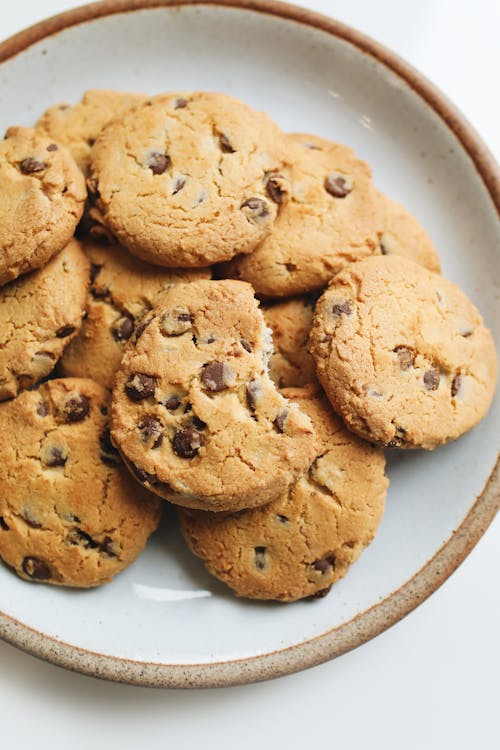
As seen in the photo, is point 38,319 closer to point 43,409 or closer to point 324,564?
point 43,409

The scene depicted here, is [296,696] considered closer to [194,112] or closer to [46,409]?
[46,409]

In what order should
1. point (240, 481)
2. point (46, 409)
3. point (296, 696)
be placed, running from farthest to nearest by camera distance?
point (296, 696) < point (46, 409) < point (240, 481)

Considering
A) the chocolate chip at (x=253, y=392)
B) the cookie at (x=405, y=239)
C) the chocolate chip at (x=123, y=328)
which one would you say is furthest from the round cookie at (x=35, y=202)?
the cookie at (x=405, y=239)

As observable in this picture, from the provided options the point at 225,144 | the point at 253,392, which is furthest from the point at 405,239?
the point at 253,392

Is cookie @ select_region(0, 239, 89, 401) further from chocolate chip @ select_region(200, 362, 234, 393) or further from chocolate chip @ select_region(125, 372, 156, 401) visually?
chocolate chip @ select_region(200, 362, 234, 393)

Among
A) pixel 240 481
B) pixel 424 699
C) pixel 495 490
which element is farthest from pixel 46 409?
pixel 424 699

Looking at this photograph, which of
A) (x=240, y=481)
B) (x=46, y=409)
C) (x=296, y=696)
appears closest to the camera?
(x=240, y=481)

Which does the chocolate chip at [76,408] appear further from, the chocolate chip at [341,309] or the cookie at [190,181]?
the chocolate chip at [341,309]
